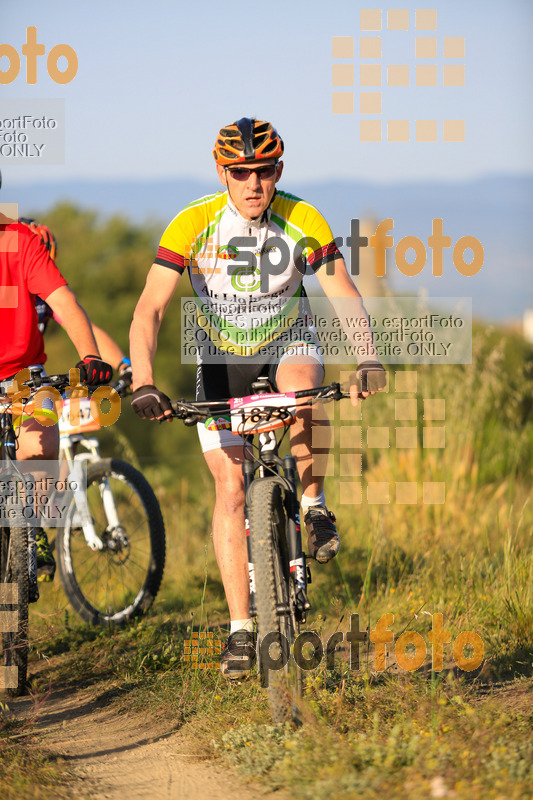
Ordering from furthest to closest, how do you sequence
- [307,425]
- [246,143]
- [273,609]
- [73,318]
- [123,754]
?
[73,318], [307,425], [246,143], [123,754], [273,609]

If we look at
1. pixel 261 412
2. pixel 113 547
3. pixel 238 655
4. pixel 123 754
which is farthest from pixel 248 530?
pixel 113 547

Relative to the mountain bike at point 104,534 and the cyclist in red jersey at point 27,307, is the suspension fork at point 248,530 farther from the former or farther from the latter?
the mountain bike at point 104,534

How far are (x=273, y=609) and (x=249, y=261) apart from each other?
168 centimetres

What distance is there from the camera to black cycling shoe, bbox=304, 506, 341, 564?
396cm

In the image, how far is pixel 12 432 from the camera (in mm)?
4488

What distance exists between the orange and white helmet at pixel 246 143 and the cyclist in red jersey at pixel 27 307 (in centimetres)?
113

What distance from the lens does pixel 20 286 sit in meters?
4.68

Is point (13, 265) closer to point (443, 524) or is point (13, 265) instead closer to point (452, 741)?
point (452, 741)

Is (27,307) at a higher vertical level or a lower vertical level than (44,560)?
higher

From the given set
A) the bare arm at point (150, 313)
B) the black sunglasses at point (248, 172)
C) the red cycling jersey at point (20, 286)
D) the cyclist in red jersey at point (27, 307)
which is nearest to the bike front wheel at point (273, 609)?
the bare arm at point (150, 313)

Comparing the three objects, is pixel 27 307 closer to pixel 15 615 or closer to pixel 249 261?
pixel 249 261

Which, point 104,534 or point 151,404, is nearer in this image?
point 151,404

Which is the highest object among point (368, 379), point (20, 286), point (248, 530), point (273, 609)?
point (20, 286)

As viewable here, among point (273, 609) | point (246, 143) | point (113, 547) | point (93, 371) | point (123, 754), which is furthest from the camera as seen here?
point (113, 547)
